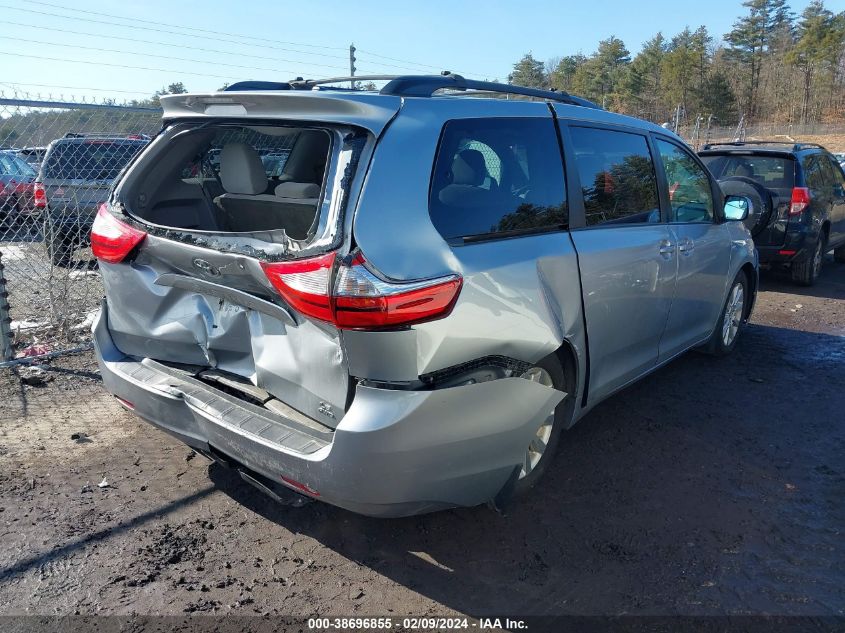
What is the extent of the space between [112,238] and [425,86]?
1.68 meters

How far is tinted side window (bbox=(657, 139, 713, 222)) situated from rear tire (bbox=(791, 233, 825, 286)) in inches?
178

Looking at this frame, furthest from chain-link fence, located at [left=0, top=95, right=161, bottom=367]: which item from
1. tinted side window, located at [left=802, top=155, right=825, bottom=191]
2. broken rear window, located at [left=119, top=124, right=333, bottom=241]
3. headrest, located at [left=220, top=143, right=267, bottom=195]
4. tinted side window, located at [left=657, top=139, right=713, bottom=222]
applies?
tinted side window, located at [left=802, top=155, right=825, bottom=191]

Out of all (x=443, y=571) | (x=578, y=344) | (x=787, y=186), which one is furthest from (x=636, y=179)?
(x=787, y=186)

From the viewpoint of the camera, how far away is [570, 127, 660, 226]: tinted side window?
378 centimetres

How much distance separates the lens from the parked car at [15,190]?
6.61 m

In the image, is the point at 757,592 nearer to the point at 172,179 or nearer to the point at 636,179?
the point at 636,179

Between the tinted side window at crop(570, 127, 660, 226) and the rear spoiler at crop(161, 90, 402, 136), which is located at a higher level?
the rear spoiler at crop(161, 90, 402, 136)

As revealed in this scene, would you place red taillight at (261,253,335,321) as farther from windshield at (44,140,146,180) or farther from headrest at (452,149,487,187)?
windshield at (44,140,146,180)

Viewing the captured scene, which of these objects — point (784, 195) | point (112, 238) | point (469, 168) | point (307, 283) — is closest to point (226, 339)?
point (307, 283)

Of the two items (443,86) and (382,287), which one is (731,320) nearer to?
(443,86)

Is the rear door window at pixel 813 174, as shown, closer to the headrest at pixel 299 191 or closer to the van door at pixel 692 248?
the van door at pixel 692 248

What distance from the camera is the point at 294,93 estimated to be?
2854mm

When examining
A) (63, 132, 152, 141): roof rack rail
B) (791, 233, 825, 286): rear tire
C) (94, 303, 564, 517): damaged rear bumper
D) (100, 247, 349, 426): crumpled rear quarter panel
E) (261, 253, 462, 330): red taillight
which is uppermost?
(63, 132, 152, 141): roof rack rail

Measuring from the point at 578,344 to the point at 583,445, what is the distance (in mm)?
1042
